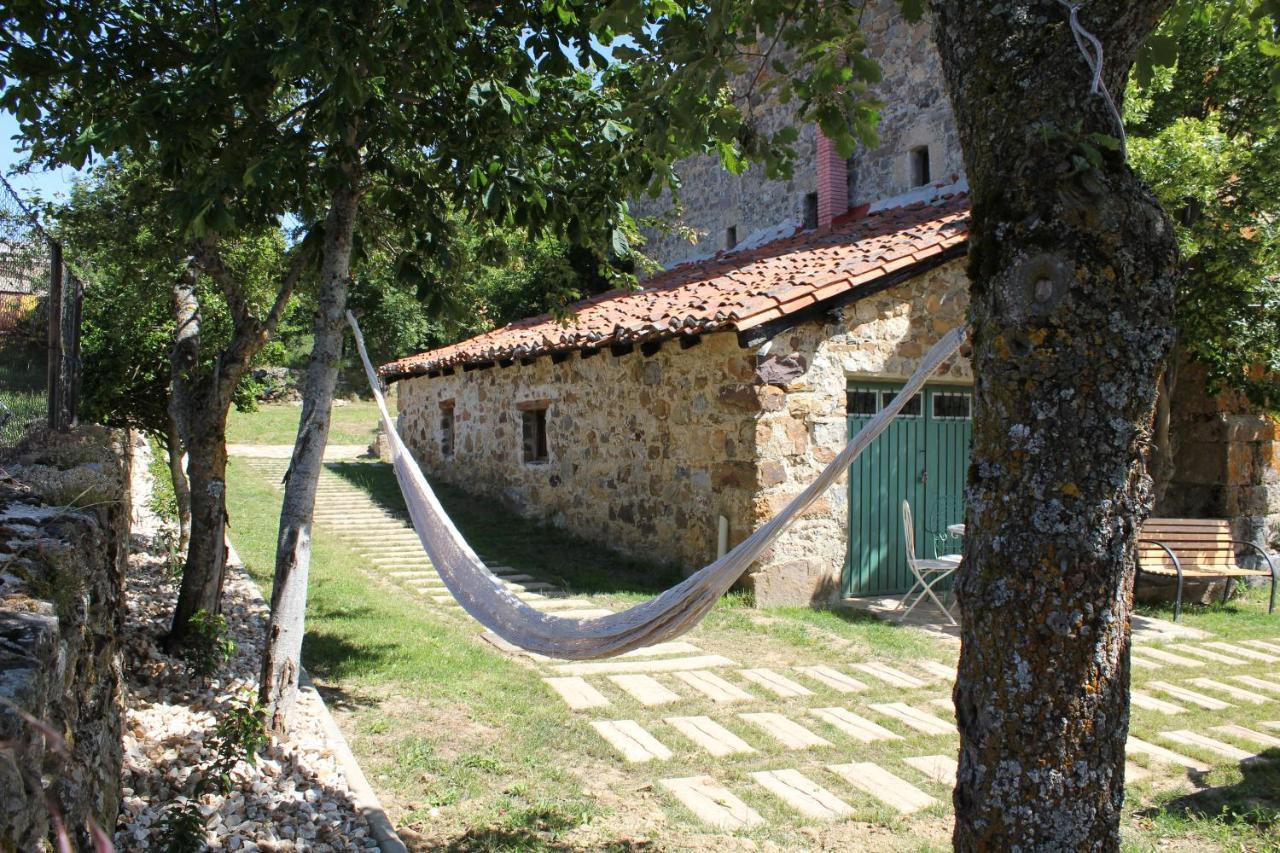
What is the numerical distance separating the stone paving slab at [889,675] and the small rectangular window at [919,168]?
6.28 m

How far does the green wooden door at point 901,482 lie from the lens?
7059mm

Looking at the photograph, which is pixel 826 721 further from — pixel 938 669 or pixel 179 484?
pixel 179 484

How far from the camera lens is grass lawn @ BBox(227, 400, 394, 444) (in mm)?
16578

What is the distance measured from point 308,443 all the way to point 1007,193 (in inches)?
115

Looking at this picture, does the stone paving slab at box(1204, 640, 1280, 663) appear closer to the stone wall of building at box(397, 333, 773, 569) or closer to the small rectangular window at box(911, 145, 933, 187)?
the stone wall of building at box(397, 333, 773, 569)

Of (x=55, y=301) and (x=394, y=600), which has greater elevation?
(x=55, y=301)

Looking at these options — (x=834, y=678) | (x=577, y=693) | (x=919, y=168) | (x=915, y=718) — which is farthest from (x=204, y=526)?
(x=919, y=168)

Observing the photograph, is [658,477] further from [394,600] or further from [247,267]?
[247,267]

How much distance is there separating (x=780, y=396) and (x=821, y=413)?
1.29 ft

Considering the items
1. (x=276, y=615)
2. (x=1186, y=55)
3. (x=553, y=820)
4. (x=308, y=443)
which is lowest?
(x=553, y=820)

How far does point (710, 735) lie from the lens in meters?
3.96

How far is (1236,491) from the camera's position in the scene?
8.00 metres

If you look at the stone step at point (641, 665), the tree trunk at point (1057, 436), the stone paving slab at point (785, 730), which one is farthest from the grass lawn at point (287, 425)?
the tree trunk at point (1057, 436)

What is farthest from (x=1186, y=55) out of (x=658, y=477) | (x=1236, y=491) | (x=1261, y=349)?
(x=658, y=477)
